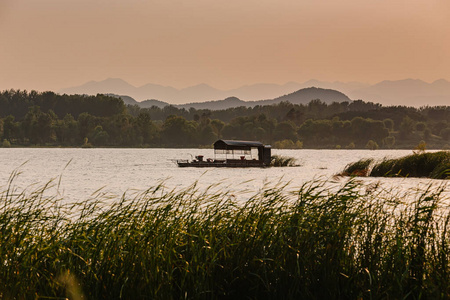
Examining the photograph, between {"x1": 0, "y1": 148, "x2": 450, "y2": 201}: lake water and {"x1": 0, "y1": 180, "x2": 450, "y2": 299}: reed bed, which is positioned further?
{"x1": 0, "y1": 148, "x2": 450, "y2": 201}: lake water

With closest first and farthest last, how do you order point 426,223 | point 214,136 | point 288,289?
point 288,289 < point 426,223 < point 214,136

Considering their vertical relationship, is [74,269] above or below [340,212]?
below

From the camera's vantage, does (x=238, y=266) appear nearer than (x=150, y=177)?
Yes

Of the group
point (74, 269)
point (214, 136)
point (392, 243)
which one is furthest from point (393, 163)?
point (214, 136)

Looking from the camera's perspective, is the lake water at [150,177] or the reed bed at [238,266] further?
the lake water at [150,177]

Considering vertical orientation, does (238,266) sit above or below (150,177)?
above

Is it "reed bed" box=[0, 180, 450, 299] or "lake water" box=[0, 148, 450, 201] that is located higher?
"reed bed" box=[0, 180, 450, 299]

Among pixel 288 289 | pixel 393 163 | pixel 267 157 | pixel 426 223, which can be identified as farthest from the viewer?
pixel 267 157

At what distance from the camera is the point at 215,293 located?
6.86m

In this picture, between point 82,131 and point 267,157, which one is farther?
point 82,131

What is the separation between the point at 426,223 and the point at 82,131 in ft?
622

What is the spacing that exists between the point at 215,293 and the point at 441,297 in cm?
268

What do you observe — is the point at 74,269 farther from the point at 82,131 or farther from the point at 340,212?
the point at 82,131

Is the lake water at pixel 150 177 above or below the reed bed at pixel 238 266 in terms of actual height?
below
